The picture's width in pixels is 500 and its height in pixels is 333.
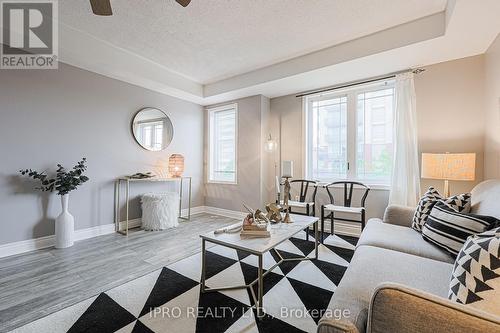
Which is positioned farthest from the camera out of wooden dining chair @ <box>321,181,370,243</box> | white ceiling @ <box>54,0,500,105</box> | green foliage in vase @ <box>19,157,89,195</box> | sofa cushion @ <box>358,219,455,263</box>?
wooden dining chair @ <box>321,181,370,243</box>

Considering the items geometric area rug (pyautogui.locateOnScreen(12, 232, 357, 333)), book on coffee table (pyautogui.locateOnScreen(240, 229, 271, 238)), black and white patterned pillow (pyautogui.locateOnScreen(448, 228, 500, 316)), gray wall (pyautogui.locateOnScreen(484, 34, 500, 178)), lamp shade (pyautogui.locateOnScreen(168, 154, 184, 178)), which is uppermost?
gray wall (pyautogui.locateOnScreen(484, 34, 500, 178))

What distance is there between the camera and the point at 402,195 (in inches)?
117

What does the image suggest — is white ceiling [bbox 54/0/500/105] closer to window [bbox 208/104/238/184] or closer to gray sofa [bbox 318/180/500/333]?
window [bbox 208/104/238/184]

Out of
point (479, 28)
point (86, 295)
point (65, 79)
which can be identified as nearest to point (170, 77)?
point (65, 79)

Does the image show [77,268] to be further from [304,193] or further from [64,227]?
[304,193]

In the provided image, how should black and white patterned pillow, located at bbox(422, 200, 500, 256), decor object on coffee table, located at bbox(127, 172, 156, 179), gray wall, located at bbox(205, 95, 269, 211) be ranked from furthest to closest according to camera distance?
1. gray wall, located at bbox(205, 95, 269, 211)
2. decor object on coffee table, located at bbox(127, 172, 156, 179)
3. black and white patterned pillow, located at bbox(422, 200, 500, 256)

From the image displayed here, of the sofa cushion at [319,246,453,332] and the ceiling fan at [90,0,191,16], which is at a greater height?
the ceiling fan at [90,0,191,16]

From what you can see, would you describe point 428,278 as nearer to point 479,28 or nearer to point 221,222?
point 479,28

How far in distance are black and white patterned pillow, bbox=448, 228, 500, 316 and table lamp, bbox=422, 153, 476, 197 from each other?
180cm

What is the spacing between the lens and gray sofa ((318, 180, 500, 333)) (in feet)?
2.31

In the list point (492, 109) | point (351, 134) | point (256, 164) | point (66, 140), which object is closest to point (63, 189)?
point (66, 140)

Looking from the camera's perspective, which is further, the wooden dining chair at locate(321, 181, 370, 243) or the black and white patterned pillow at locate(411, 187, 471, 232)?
the wooden dining chair at locate(321, 181, 370, 243)

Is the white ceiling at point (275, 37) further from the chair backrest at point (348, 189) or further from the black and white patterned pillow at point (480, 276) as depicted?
the black and white patterned pillow at point (480, 276)

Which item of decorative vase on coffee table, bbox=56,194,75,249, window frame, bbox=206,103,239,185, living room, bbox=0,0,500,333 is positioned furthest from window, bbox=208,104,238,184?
decorative vase on coffee table, bbox=56,194,75,249
